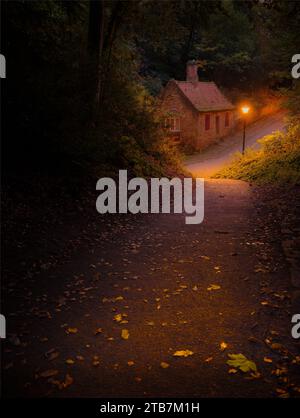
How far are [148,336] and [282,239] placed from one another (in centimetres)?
433

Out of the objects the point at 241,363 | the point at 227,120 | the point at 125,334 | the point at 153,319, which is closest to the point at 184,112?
the point at 227,120

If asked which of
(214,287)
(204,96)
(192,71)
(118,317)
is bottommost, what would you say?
(118,317)

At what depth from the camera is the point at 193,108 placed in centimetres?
3959

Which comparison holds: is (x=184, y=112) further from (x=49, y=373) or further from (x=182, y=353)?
(x=49, y=373)

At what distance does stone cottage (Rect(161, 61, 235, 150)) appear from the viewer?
39750mm

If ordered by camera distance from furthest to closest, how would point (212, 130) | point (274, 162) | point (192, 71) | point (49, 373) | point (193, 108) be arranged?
point (212, 130) → point (192, 71) → point (193, 108) → point (274, 162) → point (49, 373)

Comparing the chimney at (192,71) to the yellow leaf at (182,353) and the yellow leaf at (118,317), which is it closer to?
the yellow leaf at (118,317)

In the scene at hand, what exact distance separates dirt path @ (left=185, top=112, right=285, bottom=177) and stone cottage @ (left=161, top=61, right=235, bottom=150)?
1.71 m

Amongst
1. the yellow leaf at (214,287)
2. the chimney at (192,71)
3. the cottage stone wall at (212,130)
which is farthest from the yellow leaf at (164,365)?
the chimney at (192,71)

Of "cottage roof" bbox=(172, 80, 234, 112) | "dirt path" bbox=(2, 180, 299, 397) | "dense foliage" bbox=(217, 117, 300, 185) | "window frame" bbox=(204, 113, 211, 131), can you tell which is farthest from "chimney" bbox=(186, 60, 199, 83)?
"dirt path" bbox=(2, 180, 299, 397)

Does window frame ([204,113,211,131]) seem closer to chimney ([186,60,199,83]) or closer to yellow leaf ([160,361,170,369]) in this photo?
chimney ([186,60,199,83])

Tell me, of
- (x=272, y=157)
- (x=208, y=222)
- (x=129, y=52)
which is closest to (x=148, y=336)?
(x=208, y=222)

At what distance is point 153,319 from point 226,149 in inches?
1463

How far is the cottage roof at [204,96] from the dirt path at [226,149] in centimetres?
382
